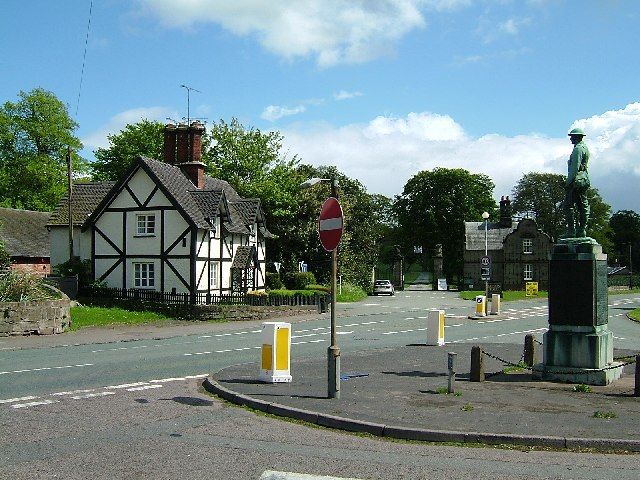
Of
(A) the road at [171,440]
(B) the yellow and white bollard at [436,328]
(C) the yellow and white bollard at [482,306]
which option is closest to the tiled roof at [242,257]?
(C) the yellow and white bollard at [482,306]

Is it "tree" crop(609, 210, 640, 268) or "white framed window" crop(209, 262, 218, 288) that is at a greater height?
"tree" crop(609, 210, 640, 268)

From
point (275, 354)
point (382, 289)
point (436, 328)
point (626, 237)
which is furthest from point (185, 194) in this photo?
point (626, 237)

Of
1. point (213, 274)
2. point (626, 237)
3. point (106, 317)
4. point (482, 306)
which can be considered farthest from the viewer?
point (626, 237)

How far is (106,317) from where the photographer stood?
102 ft

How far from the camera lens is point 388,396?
1186 cm

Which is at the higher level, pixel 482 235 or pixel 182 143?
pixel 182 143

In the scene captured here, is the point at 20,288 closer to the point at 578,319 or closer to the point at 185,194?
the point at 185,194

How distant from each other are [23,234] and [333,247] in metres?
46.4

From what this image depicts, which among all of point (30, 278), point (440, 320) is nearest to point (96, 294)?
point (30, 278)

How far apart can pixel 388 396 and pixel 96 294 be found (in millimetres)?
28199

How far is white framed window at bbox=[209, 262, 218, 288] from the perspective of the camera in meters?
39.1

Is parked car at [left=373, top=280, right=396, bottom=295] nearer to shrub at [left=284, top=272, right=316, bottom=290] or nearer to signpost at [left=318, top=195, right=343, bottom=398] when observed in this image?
shrub at [left=284, top=272, right=316, bottom=290]

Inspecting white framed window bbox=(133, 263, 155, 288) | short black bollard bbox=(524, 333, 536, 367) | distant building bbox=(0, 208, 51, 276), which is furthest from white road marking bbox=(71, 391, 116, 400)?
distant building bbox=(0, 208, 51, 276)

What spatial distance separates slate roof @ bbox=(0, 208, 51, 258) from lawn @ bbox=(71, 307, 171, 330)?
19.8 metres
